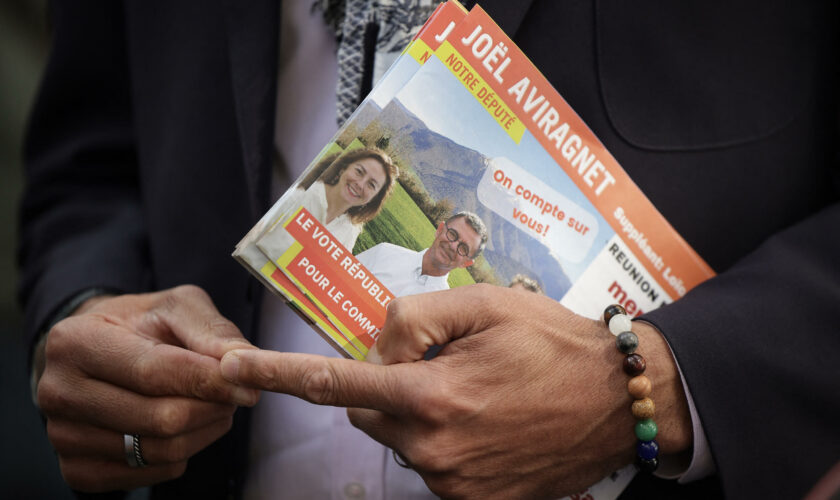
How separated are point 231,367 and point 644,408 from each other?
1.67ft

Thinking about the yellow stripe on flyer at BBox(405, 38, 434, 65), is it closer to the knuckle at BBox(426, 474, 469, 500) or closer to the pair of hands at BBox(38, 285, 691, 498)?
the pair of hands at BBox(38, 285, 691, 498)

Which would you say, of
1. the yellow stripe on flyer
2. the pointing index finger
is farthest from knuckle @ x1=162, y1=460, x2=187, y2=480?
the yellow stripe on flyer

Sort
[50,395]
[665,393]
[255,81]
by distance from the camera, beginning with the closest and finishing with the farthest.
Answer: [665,393], [50,395], [255,81]

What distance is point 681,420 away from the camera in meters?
0.78

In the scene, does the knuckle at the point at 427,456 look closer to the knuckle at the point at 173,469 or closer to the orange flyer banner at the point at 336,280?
the orange flyer banner at the point at 336,280

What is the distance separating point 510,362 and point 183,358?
16.7 inches

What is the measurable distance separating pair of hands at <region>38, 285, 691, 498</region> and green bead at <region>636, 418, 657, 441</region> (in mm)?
18

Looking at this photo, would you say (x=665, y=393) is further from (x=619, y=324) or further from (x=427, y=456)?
(x=427, y=456)

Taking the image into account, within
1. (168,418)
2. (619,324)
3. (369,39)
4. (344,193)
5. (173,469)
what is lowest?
(173,469)

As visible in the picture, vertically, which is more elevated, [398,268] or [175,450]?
[398,268]

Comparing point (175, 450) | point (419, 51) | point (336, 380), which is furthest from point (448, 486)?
point (419, 51)

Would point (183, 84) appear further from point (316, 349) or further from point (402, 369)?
point (402, 369)

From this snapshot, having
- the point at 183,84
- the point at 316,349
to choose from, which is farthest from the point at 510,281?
the point at 183,84

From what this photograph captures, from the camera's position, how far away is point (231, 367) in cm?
68
